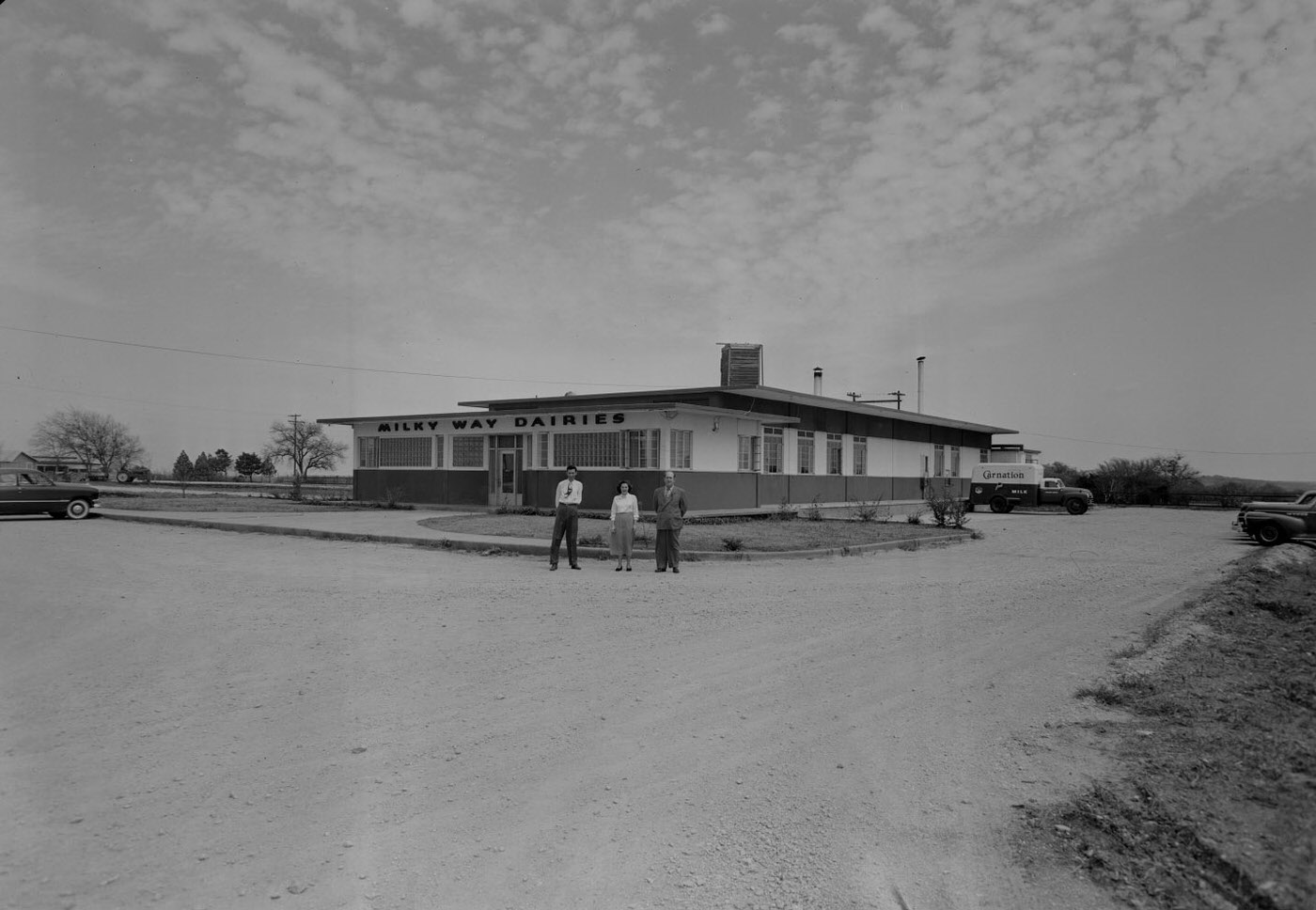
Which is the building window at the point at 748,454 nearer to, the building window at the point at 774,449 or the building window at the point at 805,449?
the building window at the point at 774,449

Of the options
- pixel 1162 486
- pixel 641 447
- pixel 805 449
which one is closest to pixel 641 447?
pixel 641 447

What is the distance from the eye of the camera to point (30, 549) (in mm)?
15633

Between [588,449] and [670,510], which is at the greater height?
[588,449]

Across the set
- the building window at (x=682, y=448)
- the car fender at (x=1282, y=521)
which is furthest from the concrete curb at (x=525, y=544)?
the building window at (x=682, y=448)

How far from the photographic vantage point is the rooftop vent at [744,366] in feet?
98.8

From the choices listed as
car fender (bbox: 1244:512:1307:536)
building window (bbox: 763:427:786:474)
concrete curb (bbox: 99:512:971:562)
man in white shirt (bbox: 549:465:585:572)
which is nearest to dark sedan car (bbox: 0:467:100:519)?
concrete curb (bbox: 99:512:971:562)

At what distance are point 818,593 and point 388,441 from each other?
24.4 metres

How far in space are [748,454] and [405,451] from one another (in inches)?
500

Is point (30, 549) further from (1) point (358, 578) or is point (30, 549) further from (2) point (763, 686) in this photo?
(2) point (763, 686)

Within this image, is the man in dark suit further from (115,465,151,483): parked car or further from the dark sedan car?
(115,465,151,483): parked car

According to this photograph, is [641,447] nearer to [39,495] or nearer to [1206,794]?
[39,495]

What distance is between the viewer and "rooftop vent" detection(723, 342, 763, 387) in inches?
1185

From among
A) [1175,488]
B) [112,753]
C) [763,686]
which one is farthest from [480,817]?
[1175,488]

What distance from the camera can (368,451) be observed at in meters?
32.7
